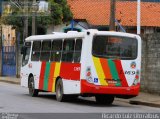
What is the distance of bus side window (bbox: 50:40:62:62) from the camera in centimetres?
2081

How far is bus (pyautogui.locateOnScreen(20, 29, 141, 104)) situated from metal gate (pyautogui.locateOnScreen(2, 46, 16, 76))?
2260cm

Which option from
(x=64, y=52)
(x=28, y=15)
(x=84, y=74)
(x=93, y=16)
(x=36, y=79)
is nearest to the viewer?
(x=84, y=74)

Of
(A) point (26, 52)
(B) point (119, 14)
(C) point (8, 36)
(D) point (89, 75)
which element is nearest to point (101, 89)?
(D) point (89, 75)

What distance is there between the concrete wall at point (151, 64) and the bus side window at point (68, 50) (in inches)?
193

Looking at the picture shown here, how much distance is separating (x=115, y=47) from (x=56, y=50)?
9.76ft

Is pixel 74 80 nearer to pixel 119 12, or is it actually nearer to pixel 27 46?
pixel 27 46

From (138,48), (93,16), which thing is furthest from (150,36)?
(93,16)

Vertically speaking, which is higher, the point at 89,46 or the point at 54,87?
the point at 89,46

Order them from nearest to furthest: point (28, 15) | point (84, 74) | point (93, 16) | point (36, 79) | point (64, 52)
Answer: point (84, 74)
point (64, 52)
point (36, 79)
point (28, 15)
point (93, 16)

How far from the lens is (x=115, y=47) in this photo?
1916 centimetres

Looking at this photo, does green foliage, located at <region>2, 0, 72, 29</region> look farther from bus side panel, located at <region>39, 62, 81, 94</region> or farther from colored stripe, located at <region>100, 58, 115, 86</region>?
colored stripe, located at <region>100, 58, 115, 86</region>

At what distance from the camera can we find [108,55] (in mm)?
19062

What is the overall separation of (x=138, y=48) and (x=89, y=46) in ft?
6.83

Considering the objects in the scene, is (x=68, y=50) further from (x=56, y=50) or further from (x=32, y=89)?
(x=32, y=89)
